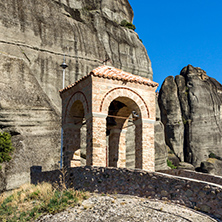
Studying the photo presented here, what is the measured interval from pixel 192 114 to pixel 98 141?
98.7ft

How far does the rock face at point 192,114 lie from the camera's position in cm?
4097

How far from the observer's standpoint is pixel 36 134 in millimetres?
24297

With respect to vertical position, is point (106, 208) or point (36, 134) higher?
point (36, 134)

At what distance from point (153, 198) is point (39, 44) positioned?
2434 cm

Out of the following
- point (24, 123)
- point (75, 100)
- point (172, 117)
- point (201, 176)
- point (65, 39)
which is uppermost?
point (65, 39)

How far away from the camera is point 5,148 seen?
21.6m

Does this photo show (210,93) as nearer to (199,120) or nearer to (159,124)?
(199,120)

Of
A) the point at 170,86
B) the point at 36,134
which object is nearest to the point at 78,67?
the point at 36,134

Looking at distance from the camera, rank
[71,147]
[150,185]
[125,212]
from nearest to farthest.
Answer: [125,212] → [150,185] → [71,147]

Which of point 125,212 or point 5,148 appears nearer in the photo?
point 125,212

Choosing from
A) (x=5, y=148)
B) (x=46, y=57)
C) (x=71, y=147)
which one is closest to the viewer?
(x=71, y=147)

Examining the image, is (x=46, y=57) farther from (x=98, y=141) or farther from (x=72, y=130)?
(x=98, y=141)

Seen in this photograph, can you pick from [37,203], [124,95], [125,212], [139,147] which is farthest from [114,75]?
[125,212]

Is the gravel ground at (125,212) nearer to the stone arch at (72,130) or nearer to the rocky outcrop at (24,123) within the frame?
the stone arch at (72,130)
